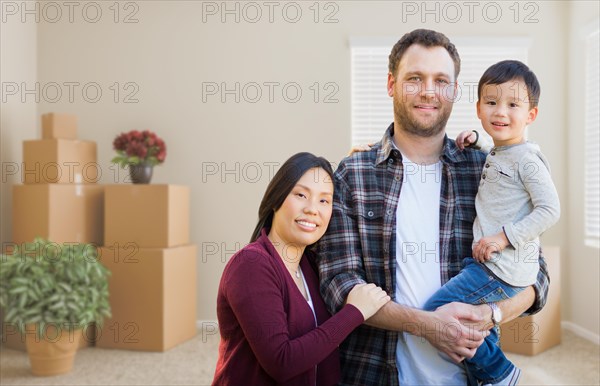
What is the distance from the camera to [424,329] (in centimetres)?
160

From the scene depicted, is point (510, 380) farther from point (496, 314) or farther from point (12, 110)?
point (12, 110)

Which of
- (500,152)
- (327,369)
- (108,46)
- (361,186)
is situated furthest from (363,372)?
(108,46)

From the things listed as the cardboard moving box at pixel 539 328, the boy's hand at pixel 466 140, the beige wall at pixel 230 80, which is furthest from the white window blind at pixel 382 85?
the boy's hand at pixel 466 140

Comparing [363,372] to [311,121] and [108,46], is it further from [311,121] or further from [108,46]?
[108,46]

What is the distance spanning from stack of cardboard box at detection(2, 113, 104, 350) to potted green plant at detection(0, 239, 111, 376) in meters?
0.50

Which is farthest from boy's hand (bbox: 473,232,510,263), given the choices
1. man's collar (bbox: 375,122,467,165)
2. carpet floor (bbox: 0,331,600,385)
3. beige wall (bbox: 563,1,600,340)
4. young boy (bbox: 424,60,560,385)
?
beige wall (bbox: 563,1,600,340)

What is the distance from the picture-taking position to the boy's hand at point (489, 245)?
Answer: 166 centimetres

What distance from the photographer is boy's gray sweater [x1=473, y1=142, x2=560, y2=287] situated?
66.5 inches

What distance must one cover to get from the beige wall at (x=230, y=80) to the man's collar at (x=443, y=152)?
336 cm

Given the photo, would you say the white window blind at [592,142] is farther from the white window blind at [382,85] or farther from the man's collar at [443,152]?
the man's collar at [443,152]

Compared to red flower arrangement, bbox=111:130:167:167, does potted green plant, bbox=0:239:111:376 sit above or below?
below

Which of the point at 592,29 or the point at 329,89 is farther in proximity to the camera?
the point at 329,89

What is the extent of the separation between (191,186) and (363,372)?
149 inches

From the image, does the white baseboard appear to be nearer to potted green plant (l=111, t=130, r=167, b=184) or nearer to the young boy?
the young boy
